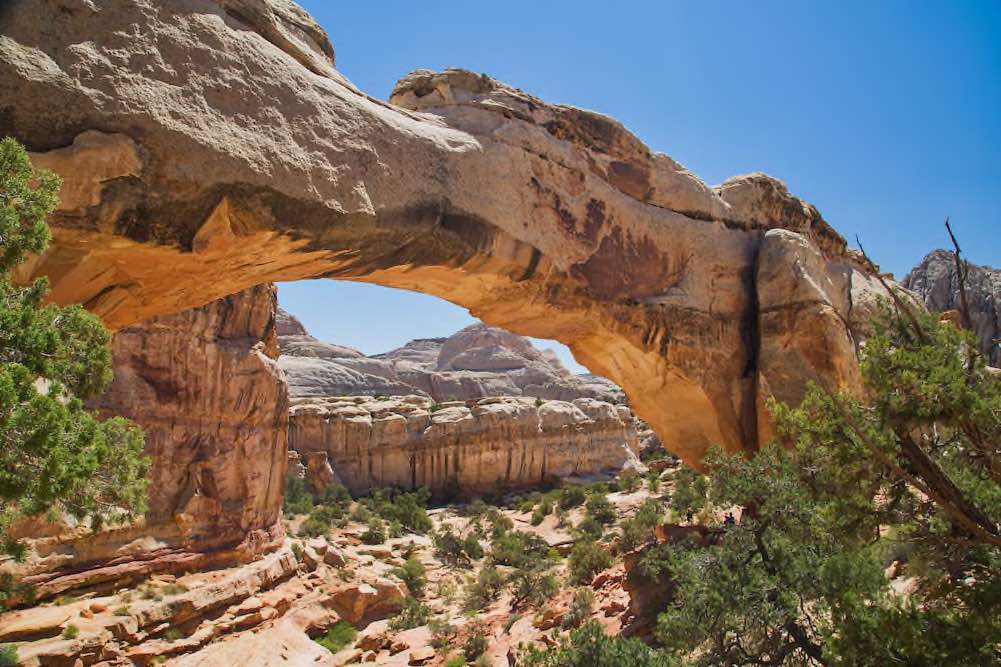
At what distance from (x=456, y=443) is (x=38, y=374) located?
3748 cm

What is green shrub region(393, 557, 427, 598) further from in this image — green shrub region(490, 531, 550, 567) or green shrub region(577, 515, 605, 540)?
green shrub region(577, 515, 605, 540)

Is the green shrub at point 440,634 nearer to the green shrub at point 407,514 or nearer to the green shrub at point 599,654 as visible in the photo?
the green shrub at point 599,654

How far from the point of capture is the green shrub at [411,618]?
718 inches

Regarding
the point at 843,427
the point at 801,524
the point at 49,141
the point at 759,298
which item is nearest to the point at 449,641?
the point at 801,524

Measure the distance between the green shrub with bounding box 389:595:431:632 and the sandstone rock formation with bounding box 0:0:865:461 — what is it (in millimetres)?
9909

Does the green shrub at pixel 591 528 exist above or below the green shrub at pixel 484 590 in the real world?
above

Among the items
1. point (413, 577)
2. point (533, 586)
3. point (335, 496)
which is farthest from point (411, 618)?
point (335, 496)

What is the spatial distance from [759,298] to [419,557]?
19956mm

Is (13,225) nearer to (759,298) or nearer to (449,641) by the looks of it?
(759,298)

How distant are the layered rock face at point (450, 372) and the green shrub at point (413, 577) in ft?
92.5

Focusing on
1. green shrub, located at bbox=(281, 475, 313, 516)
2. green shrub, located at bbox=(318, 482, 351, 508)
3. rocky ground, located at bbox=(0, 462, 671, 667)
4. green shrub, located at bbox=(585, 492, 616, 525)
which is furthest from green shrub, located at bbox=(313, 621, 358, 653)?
green shrub, located at bbox=(318, 482, 351, 508)

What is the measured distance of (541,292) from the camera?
9.92 meters

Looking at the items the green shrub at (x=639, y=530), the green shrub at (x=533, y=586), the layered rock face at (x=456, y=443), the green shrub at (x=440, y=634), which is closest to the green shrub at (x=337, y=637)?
the green shrub at (x=440, y=634)

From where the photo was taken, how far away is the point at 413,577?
22.9 metres
